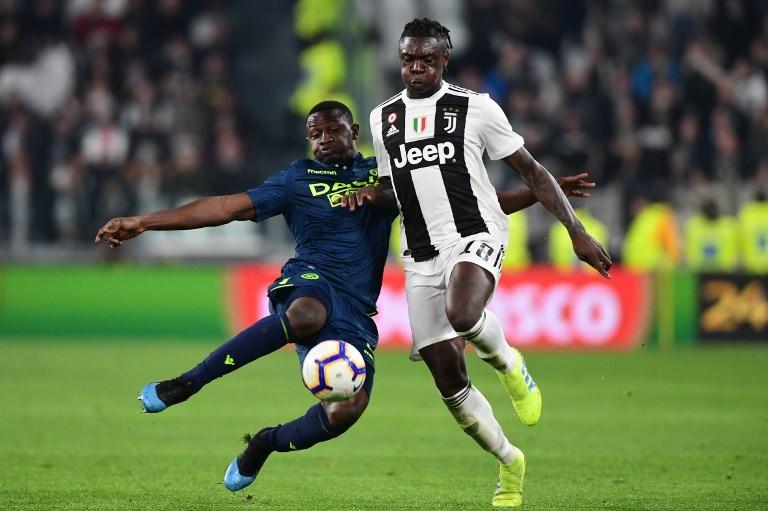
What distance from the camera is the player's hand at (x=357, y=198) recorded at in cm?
724

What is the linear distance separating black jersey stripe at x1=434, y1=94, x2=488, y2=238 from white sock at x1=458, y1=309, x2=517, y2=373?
0.48 metres

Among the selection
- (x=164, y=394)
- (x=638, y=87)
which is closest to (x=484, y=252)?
(x=164, y=394)

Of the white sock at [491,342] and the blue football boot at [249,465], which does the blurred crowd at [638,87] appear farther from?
the blue football boot at [249,465]

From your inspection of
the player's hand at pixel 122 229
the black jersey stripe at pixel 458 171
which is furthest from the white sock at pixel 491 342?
the player's hand at pixel 122 229

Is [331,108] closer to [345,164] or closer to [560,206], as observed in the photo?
[345,164]

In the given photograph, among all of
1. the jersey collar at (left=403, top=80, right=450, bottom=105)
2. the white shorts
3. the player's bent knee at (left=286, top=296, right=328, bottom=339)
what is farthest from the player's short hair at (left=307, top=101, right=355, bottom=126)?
the player's bent knee at (left=286, top=296, right=328, bottom=339)

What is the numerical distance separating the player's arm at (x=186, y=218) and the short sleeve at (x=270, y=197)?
0.13 ft

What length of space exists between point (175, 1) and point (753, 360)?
10751 mm

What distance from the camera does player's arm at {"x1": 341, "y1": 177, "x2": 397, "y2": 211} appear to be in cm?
725

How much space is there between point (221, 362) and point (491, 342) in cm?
140

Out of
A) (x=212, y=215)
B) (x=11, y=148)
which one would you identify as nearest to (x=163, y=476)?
(x=212, y=215)

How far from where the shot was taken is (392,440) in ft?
34.1

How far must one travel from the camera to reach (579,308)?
17781 mm

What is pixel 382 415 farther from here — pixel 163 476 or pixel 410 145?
pixel 410 145
